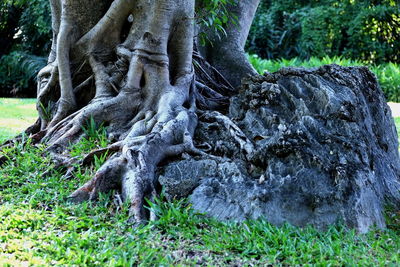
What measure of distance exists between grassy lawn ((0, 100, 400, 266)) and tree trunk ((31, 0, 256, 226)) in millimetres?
716

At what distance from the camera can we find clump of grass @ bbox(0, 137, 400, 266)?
286cm

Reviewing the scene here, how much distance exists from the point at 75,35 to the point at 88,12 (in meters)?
0.29

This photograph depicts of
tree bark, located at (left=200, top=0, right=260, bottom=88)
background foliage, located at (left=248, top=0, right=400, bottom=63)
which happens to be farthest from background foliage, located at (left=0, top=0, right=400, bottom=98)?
tree bark, located at (left=200, top=0, right=260, bottom=88)

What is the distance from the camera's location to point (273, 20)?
808 inches

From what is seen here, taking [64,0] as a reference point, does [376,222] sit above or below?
below

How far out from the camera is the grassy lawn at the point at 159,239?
2.86 metres

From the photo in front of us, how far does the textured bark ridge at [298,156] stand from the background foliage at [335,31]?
14642 mm

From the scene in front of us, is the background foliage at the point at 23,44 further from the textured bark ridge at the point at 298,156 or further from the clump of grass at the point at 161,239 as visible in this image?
the clump of grass at the point at 161,239

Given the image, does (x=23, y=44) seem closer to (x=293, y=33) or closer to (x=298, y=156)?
(x=293, y=33)

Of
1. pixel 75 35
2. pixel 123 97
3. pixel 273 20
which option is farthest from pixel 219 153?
pixel 273 20

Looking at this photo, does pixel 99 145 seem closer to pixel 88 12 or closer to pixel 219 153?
pixel 219 153

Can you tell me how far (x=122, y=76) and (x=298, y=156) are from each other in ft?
7.13

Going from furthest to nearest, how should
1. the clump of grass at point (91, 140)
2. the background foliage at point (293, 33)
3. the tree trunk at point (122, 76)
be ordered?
the background foliage at point (293, 33)
the tree trunk at point (122, 76)
the clump of grass at point (91, 140)

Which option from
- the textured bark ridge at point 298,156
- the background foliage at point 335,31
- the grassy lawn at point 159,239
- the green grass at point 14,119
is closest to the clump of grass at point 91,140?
the grassy lawn at point 159,239
